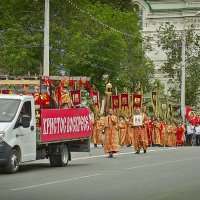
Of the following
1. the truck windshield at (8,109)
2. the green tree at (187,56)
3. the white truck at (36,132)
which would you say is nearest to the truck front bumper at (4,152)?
the white truck at (36,132)

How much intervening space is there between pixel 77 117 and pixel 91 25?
2750 cm

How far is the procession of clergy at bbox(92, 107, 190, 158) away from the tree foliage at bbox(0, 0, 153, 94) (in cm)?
429

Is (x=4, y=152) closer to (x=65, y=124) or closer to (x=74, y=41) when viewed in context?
(x=65, y=124)

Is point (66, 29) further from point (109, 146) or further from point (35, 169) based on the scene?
point (35, 169)

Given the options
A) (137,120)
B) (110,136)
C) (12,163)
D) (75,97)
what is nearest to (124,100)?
(137,120)

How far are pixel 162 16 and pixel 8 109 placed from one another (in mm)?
57556

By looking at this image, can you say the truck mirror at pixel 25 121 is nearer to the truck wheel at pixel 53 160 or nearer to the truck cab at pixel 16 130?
the truck cab at pixel 16 130

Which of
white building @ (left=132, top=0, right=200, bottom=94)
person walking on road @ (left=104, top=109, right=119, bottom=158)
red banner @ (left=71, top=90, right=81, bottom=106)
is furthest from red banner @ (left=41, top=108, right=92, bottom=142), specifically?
white building @ (left=132, top=0, right=200, bottom=94)

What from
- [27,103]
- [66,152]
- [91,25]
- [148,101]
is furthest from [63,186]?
[148,101]

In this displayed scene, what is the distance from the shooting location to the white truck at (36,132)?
20.8 m

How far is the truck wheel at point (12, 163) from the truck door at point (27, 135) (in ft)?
1.01

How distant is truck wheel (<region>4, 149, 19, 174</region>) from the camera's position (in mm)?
20656

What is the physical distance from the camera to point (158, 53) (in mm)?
76750

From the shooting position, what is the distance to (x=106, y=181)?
18797 mm
